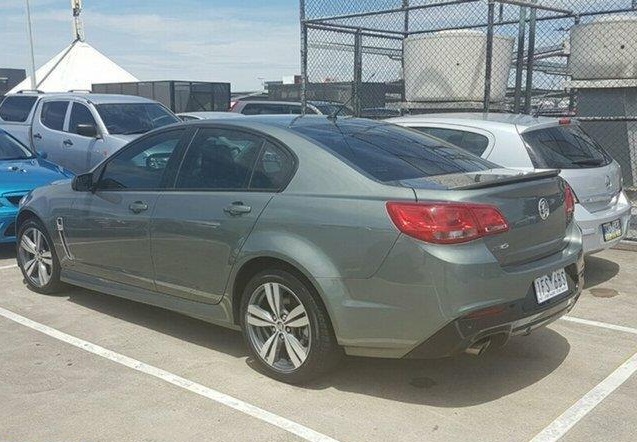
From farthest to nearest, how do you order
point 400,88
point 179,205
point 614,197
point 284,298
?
point 400,88
point 614,197
point 179,205
point 284,298

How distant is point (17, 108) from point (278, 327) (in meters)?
9.28

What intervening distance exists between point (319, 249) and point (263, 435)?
98 centimetres

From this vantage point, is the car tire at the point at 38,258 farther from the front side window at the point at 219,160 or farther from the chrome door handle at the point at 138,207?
the front side window at the point at 219,160

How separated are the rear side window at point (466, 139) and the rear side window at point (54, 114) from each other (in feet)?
20.8

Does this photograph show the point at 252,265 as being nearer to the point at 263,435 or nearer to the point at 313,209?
the point at 313,209

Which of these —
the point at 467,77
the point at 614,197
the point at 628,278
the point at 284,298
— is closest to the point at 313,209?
the point at 284,298

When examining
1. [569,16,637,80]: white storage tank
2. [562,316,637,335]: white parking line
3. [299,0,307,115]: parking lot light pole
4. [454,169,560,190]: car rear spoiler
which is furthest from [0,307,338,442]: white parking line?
[569,16,637,80]: white storage tank

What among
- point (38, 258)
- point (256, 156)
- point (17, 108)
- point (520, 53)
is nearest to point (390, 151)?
point (256, 156)

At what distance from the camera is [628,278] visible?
620cm

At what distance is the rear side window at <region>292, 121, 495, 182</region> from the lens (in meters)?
3.83

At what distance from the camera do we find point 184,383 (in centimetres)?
395

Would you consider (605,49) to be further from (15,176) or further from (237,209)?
(15,176)

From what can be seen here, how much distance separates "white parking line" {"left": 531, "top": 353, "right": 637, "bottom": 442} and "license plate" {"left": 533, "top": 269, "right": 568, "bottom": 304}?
583 millimetres

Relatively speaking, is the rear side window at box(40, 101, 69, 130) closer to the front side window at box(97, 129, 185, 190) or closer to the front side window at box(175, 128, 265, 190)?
the front side window at box(97, 129, 185, 190)
